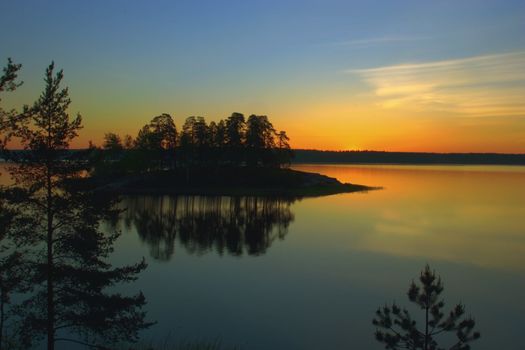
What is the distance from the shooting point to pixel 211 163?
5044 inches

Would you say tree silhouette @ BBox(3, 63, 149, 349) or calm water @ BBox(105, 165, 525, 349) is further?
calm water @ BBox(105, 165, 525, 349)

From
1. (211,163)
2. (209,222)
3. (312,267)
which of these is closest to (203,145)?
(211,163)

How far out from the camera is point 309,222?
65.3 metres

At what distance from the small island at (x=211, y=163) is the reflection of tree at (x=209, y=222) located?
55.3 ft

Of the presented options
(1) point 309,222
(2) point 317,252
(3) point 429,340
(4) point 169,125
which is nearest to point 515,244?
(2) point 317,252

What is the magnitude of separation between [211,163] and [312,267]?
91.6m

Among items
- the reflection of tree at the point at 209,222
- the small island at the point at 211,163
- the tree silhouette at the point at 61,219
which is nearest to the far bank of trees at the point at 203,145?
the small island at the point at 211,163

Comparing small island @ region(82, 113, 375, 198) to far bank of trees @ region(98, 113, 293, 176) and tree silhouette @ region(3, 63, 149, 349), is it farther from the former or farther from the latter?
tree silhouette @ region(3, 63, 149, 349)

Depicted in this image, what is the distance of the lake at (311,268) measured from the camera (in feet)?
82.4

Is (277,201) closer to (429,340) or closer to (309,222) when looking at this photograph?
(309,222)

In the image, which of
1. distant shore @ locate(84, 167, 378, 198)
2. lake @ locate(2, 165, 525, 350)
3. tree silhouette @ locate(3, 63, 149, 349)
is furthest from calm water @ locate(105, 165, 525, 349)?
distant shore @ locate(84, 167, 378, 198)

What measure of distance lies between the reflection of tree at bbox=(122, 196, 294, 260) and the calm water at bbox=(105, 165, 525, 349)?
18cm

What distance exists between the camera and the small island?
370ft

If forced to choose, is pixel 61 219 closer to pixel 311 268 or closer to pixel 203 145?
pixel 311 268
